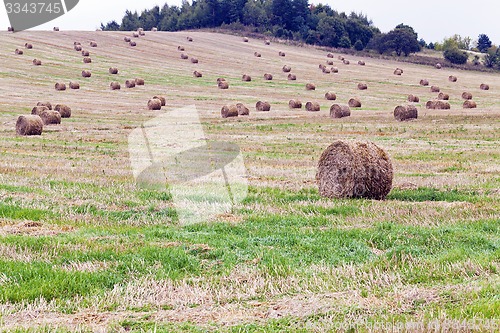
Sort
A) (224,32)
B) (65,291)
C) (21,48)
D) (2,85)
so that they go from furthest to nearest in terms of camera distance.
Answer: (224,32) → (21,48) → (2,85) → (65,291)

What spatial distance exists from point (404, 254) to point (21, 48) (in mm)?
66745

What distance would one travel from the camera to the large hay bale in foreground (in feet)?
47.1

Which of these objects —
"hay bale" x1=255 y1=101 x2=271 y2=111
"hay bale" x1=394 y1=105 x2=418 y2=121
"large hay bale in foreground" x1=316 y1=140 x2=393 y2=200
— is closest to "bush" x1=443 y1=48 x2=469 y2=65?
"hay bale" x1=255 y1=101 x2=271 y2=111

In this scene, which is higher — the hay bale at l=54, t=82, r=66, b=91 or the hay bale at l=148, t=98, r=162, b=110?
the hay bale at l=148, t=98, r=162, b=110

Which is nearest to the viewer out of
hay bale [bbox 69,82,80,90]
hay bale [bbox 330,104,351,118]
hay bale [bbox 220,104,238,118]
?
hay bale [bbox 330,104,351,118]

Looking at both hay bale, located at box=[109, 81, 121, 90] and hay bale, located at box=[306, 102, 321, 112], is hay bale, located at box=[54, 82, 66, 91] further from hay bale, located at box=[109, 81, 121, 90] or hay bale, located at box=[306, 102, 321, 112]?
hay bale, located at box=[306, 102, 321, 112]

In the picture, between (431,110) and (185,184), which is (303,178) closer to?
(185,184)

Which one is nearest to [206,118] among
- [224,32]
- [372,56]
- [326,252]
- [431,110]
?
[431,110]

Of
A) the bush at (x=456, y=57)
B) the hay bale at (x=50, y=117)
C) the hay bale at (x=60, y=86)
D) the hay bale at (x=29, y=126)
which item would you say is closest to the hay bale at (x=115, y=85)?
the hay bale at (x=60, y=86)

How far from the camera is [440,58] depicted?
90188 millimetres

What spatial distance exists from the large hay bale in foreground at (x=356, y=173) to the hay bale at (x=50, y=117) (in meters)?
20.8

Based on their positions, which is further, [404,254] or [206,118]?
[206,118]

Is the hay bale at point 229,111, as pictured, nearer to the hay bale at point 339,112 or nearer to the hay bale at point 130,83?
the hay bale at point 339,112

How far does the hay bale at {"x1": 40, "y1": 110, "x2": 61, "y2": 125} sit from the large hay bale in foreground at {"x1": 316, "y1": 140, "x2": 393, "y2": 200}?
2080cm
